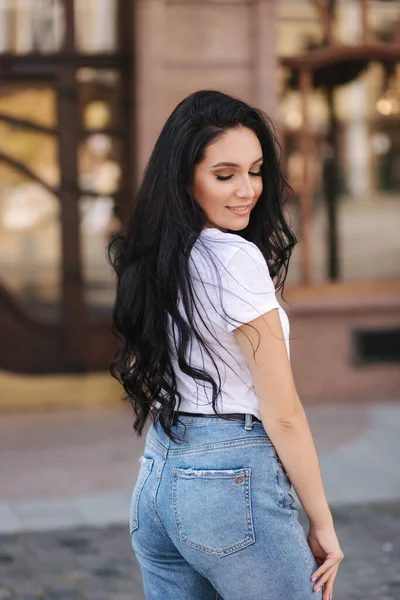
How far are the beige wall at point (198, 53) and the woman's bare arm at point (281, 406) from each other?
19.9ft

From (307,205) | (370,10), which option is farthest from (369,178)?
(370,10)

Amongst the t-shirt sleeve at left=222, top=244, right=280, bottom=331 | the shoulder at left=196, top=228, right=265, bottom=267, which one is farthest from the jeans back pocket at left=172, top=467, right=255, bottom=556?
the shoulder at left=196, top=228, right=265, bottom=267

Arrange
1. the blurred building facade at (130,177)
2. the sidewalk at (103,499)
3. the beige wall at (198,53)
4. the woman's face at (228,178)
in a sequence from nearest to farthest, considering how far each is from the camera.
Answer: the woman's face at (228,178) → the sidewalk at (103,499) → the beige wall at (198,53) → the blurred building facade at (130,177)

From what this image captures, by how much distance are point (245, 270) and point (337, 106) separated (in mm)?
6805

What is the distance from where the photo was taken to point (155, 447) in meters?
2.28

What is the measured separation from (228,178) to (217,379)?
0.43 metres

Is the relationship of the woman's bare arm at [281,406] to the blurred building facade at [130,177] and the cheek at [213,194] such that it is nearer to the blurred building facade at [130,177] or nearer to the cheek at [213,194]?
the cheek at [213,194]

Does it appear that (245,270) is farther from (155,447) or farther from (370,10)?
(370,10)

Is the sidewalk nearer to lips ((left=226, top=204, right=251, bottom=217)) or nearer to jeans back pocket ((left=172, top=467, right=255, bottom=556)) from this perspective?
jeans back pocket ((left=172, top=467, right=255, bottom=556))

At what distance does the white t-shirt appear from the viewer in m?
2.12

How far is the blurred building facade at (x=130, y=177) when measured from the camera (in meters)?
8.50

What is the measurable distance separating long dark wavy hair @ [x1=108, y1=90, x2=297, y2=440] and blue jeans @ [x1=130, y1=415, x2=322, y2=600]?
2.7 inches

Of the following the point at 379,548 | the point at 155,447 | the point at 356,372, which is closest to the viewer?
the point at 155,447

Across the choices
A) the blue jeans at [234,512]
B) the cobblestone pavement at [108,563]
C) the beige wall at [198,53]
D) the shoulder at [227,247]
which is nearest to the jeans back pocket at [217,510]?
the blue jeans at [234,512]
